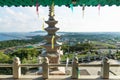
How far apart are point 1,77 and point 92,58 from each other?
19.6 meters

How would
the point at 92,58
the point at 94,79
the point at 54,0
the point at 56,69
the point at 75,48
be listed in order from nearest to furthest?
the point at 54,0 < the point at 94,79 < the point at 56,69 < the point at 92,58 < the point at 75,48

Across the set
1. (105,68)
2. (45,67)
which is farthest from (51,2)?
(105,68)

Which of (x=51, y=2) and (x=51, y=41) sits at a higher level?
(x=51, y=2)

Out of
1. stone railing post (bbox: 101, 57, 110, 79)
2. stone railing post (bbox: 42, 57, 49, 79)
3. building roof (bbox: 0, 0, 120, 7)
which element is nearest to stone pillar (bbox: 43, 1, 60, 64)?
stone railing post (bbox: 42, 57, 49, 79)

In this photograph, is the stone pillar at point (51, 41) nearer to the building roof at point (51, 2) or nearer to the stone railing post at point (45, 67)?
the stone railing post at point (45, 67)

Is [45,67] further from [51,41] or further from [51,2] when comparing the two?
[51,41]

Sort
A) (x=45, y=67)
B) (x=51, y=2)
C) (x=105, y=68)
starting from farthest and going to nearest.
Answer: (x=45, y=67) → (x=105, y=68) → (x=51, y=2)

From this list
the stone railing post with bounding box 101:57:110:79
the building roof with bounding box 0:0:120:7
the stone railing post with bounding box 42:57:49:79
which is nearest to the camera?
the building roof with bounding box 0:0:120:7

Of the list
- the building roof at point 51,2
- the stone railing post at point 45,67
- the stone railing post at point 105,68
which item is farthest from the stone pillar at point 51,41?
the building roof at point 51,2

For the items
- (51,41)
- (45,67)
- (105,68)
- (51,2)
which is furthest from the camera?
(51,41)

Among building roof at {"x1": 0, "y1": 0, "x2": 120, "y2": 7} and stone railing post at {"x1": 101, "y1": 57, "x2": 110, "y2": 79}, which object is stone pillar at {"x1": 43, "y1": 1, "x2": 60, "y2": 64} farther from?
building roof at {"x1": 0, "y1": 0, "x2": 120, "y2": 7}

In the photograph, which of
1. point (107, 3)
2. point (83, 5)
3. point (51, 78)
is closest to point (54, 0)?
point (83, 5)

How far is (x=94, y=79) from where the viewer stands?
9.78 meters

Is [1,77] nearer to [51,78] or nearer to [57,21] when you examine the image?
[51,78]
